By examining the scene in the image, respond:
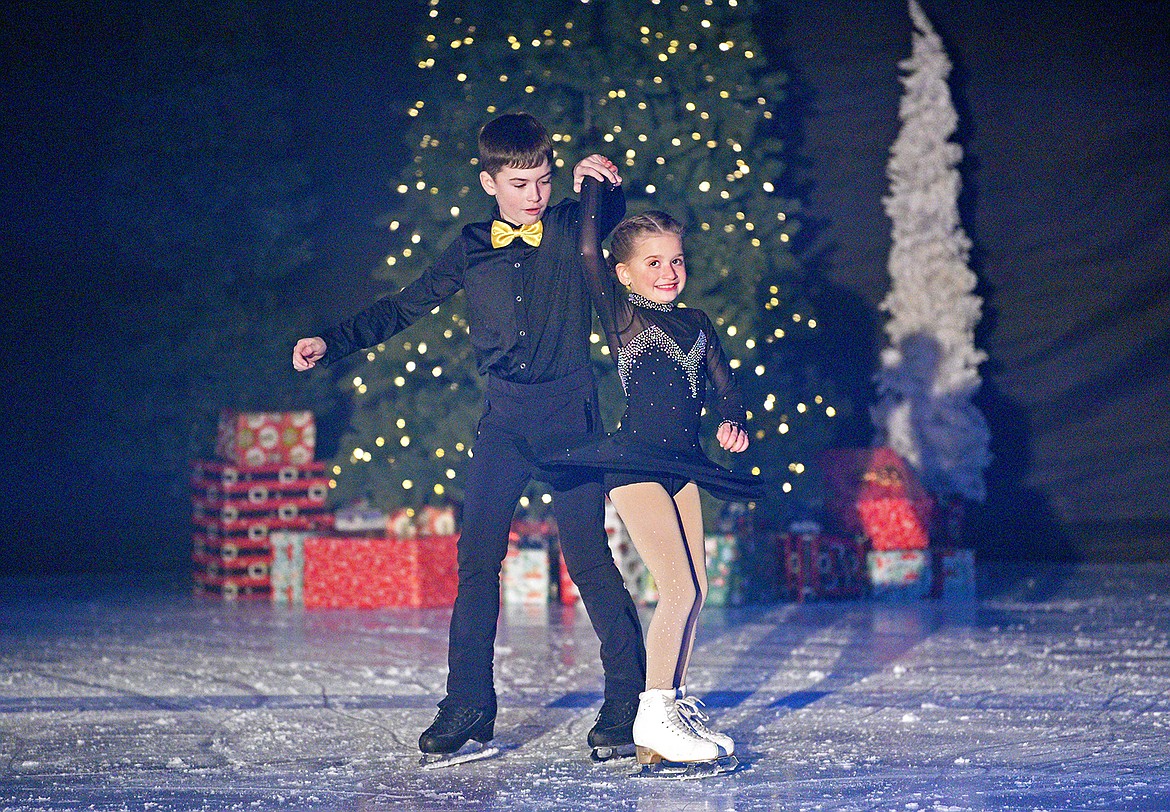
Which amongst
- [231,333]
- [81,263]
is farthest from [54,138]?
[231,333]

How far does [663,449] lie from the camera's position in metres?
3.07

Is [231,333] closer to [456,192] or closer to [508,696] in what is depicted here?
[456,192]

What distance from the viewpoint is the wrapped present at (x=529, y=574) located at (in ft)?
20.6

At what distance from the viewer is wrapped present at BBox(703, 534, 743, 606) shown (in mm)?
6086

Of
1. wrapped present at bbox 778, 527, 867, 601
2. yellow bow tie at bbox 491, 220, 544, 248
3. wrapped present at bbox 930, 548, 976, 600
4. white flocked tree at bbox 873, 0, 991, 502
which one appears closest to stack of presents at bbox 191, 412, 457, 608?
wrapped present at bbox 778, 527, 867, 601

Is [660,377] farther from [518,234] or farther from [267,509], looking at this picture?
[267,509]

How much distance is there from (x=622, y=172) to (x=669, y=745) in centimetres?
329

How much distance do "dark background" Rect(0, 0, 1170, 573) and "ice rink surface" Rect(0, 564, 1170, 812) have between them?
137 cm

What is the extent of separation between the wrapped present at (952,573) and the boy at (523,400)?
3.29m

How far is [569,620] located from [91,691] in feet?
6.53

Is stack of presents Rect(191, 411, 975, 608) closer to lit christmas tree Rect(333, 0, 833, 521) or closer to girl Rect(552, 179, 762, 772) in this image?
lit christmas tree Rect(333, 0, 833, 521)

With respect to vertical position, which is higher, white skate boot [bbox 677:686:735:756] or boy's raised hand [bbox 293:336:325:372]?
boy's raised hand [bbox 293:336:325:372]

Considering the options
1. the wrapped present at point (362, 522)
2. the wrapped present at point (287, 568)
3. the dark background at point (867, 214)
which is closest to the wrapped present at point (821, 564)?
the dark background at point (867, 214)

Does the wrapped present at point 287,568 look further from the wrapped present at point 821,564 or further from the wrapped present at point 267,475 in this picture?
the wrapped present at point 821,564
